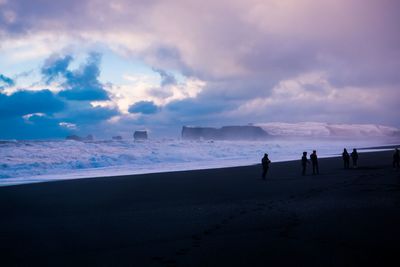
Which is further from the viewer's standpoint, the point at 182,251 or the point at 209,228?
the point at 209,228

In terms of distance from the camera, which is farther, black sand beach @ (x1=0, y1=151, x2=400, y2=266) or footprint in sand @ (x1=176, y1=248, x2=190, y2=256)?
footprint in sand @ (x1=176, y1=248, x2=190, y2=256)

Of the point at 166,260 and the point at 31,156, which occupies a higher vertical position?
the point at 31,156

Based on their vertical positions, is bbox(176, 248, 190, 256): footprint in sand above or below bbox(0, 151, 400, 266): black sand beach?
below

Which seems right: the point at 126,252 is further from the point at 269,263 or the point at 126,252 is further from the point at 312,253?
the point at 312,253

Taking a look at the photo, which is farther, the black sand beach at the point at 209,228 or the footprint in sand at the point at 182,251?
the footprint in sand at the point at 182,251

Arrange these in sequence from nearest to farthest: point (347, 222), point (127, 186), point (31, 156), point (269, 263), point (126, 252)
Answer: point (269, 263)
point (126, 252)
point (347, 222)
point (127, 186)
point (31, 156)

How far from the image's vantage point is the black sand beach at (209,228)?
20.1 feet

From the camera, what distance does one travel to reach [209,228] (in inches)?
327

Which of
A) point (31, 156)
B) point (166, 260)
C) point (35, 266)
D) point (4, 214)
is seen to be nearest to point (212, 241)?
point (166, 260)

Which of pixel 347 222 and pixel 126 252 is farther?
pixel 347 222

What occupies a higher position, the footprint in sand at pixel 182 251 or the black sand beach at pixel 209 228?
the black sand beach at pixel 209 228

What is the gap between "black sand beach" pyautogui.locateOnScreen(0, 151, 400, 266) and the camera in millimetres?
6137

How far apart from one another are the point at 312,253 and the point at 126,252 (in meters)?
3.17

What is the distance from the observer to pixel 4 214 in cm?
1130
